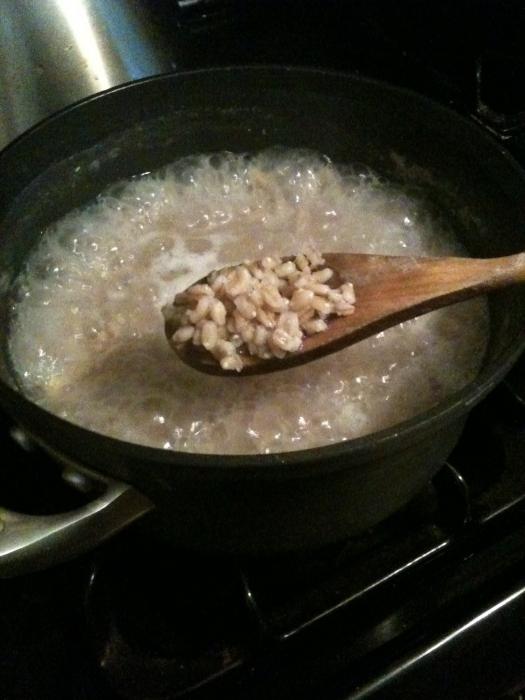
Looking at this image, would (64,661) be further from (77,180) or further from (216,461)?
(77,180)

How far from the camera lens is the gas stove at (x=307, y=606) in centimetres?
68

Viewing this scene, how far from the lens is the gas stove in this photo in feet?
2.24

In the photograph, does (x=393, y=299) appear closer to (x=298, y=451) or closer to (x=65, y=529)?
(x=298, y=451)

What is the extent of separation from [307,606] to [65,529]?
0.92ft

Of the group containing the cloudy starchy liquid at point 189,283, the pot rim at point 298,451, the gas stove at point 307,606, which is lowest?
the gas stove at point 307,606

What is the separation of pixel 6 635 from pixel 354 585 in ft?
1.11

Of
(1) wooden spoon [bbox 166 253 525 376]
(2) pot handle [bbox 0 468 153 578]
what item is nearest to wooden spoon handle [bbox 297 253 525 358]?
(1) wooden spoon [bbox 166 253 525 376]

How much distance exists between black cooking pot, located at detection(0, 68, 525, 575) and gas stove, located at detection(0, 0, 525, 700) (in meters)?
0.08

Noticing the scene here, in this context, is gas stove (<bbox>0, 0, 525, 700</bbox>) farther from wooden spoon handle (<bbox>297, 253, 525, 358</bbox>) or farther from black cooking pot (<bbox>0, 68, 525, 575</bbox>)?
wooden spoon handle (<bbox>297, 253, 525, 358</bbox>)

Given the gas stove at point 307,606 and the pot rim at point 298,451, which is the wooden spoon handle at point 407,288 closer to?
the pot rim at point 298,451

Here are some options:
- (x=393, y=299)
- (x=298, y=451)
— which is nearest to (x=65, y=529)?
(x=298, y=451)

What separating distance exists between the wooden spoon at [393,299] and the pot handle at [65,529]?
15 cm

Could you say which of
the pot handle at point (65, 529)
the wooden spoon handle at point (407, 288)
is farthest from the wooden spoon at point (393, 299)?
the pot handle at point (65, 529)

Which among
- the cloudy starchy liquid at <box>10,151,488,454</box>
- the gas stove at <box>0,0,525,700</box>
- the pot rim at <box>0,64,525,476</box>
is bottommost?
the gas stove at <box>0,0,525,700</box>
